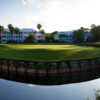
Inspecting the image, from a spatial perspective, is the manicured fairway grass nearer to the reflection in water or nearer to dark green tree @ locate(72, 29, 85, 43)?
the reflection in water

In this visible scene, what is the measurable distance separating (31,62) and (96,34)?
5164cm

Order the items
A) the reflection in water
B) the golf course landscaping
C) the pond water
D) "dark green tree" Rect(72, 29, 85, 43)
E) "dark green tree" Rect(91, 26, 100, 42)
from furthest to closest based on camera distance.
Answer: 1. "dark green tree" Rect(72, 29, 85, 43)
2. "dark green tree" Rect(91, 26, 100, 42)
3. the golf course landscaping
4. the reflection in water
5. the pond water

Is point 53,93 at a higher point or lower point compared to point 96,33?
lower

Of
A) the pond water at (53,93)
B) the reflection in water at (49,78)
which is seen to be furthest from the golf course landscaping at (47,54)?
the pond water at (53,93)

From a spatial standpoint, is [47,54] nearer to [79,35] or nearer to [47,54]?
[47,54]

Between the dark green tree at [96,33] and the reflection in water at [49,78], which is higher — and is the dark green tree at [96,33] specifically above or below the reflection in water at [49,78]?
above

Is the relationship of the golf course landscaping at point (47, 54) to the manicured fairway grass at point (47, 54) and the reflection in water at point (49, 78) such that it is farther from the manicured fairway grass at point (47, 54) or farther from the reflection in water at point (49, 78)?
the reflection in water at point (49, 78)

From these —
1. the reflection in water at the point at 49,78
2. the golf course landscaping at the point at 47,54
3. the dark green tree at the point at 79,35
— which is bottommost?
the reflection in water at the point at 49,78

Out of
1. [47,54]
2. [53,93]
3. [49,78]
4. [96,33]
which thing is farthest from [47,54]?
[96,33]

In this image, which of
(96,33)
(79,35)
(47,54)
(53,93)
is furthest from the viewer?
(79,35)

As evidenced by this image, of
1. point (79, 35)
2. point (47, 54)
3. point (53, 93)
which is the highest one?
point (79, 35)

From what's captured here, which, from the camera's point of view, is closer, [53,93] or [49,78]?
[53,93]

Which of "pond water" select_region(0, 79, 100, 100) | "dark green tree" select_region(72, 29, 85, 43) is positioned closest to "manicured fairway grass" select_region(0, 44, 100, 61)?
"pond water" select_region(0, 79, 100, 100)

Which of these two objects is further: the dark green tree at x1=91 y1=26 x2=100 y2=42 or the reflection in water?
the dark green tree at x1=91 y1=26 x2=100 y2=42
